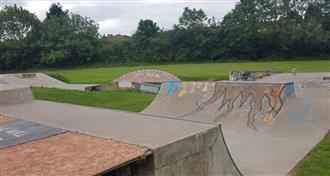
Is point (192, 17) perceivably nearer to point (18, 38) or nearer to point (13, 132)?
point (18, 38)

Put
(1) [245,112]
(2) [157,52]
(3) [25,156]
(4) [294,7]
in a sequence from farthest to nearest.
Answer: (2) [157,52], (4) [294,7], (1) [245,112], (3) [25,156]

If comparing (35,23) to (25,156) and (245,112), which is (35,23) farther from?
(25,156)

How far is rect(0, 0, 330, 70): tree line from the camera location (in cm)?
4439

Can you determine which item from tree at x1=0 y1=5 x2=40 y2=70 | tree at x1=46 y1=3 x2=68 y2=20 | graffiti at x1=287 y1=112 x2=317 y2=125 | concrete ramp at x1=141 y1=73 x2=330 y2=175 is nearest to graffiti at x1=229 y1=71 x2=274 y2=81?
concrete ramp at x1=141 y1=73 x2=330 y2=175

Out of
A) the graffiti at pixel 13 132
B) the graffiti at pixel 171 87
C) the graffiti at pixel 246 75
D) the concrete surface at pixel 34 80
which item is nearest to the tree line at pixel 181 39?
the concrete surface at pixel 34 80

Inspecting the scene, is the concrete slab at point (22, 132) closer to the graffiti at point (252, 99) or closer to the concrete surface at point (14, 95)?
the concrete surface at point (14, 95)

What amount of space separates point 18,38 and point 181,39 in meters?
25.1

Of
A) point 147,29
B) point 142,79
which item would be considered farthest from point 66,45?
point 142,79

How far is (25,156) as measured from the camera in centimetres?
417

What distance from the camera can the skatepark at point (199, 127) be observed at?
440 centimetres

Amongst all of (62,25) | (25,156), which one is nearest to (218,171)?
(25,156)

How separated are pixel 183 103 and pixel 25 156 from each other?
27.4 feet

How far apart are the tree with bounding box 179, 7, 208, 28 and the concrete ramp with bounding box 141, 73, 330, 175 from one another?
138ft

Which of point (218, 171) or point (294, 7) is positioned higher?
point (294, 7)
